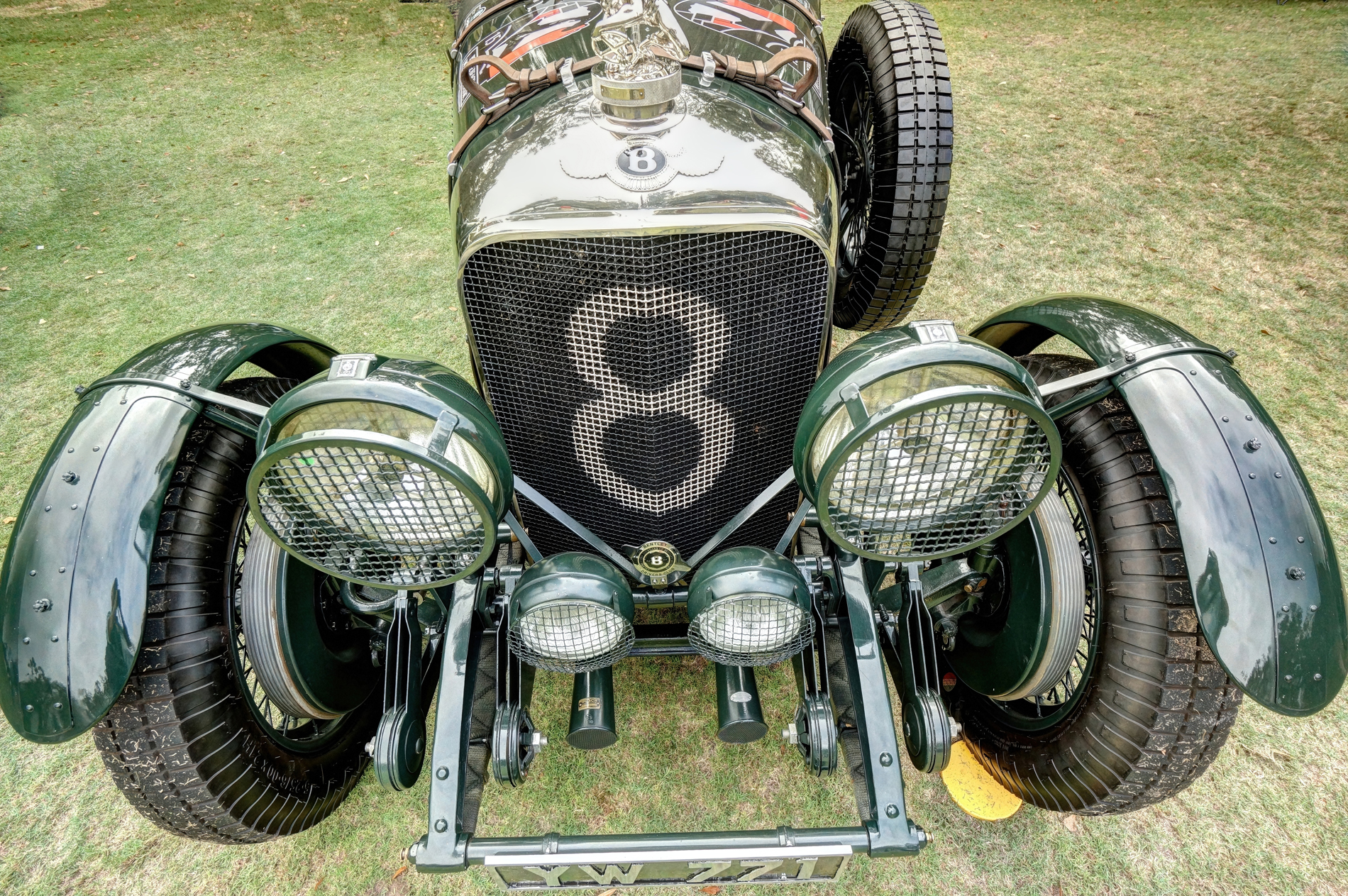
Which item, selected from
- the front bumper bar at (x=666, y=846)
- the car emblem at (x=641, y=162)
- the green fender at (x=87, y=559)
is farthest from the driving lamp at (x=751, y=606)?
the green fender at (x=87, y=559)

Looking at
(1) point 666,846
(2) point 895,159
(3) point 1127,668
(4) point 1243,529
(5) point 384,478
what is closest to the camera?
(5) point 384,478

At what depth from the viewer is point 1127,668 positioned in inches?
68.5

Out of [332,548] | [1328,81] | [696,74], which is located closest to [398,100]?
[696,74]

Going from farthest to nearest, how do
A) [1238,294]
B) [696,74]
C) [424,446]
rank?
[1238,294], [696,74], [424,446]

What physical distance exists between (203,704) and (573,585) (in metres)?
0.92

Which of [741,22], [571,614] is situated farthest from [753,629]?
[741,22]

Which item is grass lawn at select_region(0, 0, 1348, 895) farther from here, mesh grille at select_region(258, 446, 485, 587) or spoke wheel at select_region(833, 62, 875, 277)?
mesh grille at select_region(258, 446, 485, 587)

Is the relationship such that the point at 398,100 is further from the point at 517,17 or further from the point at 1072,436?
the point at 1072,436

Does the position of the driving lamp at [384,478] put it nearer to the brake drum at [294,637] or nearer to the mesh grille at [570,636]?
the mesh grille at [570,636]

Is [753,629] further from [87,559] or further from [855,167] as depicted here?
[855,167]

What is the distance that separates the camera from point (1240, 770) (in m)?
2.32

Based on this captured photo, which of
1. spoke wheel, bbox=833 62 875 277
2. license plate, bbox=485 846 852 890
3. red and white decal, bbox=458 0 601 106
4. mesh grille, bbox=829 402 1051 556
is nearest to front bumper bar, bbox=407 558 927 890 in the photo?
license plate, bbox=485 846 852 890

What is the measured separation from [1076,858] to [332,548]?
2.14m

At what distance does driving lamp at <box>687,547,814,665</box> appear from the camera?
62.9 inches
